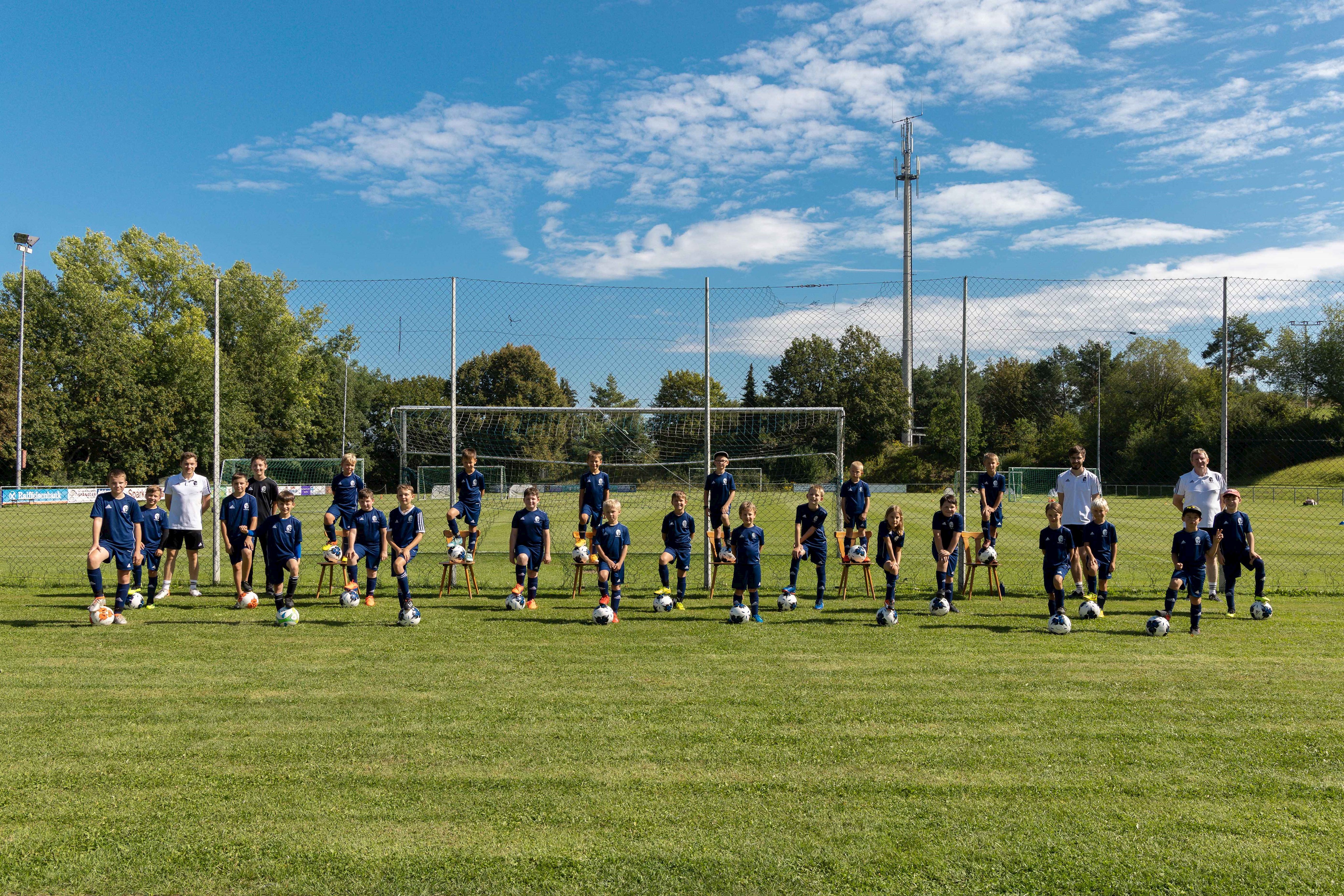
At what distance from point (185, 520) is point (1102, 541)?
11112 mm

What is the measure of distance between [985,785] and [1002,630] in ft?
13.9

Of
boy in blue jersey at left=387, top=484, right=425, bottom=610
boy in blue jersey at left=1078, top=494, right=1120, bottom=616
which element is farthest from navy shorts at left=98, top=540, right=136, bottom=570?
boy in blue jersey at left=1078, top=494, right=1120, bottom=616

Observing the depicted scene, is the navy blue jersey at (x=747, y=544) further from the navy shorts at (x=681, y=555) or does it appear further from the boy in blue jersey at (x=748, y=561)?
the navy shorts at (x=681, y=555)

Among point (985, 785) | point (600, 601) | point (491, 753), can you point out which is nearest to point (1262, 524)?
point (600, 601)

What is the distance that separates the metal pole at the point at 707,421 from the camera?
10078 mm

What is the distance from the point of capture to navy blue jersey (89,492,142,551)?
8547mm

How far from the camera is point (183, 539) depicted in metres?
10.1

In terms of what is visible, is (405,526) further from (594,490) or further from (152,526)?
(152,526)

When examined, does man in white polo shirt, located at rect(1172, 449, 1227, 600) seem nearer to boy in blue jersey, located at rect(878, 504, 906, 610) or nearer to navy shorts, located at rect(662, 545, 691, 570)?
boy in blue jersey, located at rect(878, 504, 906, 610)

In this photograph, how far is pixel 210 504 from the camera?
416 inches

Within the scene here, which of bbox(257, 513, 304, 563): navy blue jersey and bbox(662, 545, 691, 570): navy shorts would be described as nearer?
bbox(257, 513, 304, 563): navy blue jersey

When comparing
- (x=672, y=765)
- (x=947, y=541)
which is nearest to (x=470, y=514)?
(x=947, y=541)

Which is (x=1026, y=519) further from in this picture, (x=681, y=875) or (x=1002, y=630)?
(x=681, y=875)

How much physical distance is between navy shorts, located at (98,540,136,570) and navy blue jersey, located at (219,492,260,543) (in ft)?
3.87
